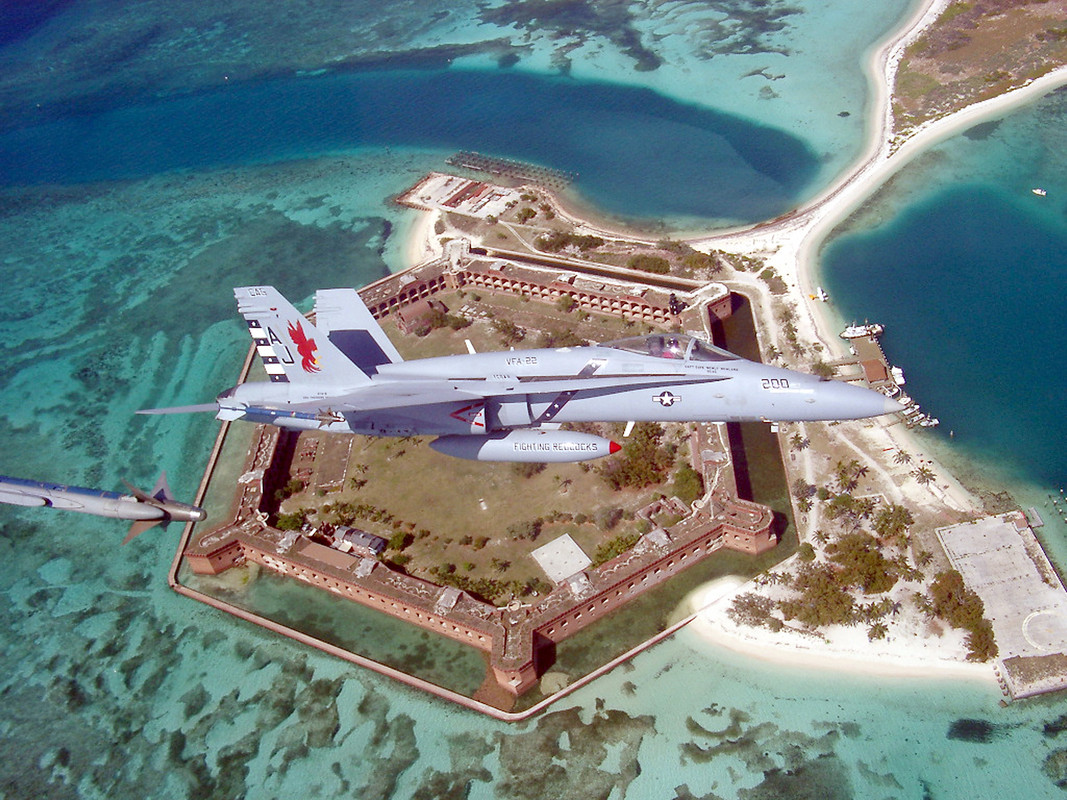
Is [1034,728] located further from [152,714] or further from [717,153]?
[717,153]

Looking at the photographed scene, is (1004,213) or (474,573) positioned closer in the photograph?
(474,573)

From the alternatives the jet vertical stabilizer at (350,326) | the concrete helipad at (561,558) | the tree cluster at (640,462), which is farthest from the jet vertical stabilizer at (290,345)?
the tree cluster at (640,462)

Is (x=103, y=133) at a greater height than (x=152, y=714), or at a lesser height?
greater

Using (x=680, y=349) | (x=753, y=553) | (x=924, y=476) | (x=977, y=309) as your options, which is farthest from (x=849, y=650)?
(x=977, y=309)

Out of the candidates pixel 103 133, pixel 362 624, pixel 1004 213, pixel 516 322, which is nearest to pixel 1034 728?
pixel 362 624

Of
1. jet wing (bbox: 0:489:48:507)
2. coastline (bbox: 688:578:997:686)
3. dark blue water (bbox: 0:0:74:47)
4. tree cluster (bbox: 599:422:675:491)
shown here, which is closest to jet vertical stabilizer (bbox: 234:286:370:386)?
jet wing (bbox: 0:489:48:507)

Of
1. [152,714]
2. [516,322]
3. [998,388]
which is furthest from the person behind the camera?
[516,322]
